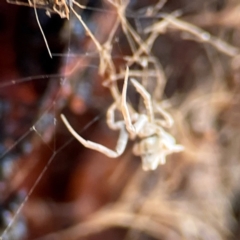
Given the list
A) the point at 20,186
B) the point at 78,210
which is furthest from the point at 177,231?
the point at 20,186

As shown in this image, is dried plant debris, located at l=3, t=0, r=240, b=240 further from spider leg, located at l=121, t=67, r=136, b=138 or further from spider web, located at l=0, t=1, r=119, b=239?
spider leg, located at l=121, t=67, r=136, b=138

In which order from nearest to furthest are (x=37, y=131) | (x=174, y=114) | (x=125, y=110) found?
(x=125, y=110) < (x=37, y=131) < (x=174, y=114)

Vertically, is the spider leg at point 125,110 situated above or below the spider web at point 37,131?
below

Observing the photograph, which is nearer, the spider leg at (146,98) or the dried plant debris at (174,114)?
the spider leg at (146,98)

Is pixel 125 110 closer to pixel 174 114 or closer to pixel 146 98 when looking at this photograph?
pixel 146 98

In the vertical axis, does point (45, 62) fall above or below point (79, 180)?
above

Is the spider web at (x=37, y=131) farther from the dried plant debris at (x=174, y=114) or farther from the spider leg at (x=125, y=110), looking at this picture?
the spider leg at (x=125, y=110)

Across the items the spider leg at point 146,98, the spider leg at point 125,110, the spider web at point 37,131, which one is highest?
the spider web at point 37,131

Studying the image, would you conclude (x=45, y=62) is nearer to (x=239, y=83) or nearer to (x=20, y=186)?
(x=20, y=186)

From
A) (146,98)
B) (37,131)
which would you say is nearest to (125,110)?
(146,98)

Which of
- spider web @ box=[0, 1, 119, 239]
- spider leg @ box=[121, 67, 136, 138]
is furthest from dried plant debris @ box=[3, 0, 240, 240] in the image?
spider leg @ box=[121, 67, 136, 138]

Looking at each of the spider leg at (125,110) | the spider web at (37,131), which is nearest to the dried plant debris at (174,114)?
the spider web at (37,131)
